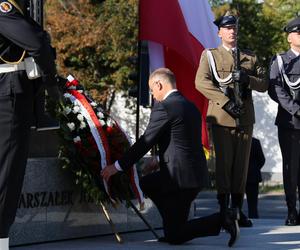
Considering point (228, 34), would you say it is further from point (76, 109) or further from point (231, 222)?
point (231, 222)

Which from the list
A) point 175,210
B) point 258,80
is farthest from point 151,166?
point 258,80

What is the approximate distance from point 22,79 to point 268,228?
3.87 metres

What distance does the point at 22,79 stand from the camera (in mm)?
5879

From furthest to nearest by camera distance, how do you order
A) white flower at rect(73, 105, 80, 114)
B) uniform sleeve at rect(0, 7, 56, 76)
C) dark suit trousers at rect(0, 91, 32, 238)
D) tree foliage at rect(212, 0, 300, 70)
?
tree foliage at rect(212, 0, 300, 70)
white flower at rect(73, 105, 80, 114)
dark suit trousers at rect(0, 91, 32, 238)
uniform sleeve at rect(0, 7, 56, 76)

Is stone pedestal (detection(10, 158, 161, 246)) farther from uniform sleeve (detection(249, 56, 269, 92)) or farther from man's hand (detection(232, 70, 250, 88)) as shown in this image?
uniform sleeve (detection(249, 56, 269, 92))

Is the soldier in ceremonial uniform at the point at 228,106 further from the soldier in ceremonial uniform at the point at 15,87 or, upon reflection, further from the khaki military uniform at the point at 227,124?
the soldier in ceremonial uniform at the point at 15,87

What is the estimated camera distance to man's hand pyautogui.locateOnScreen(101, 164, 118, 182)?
7.49 m

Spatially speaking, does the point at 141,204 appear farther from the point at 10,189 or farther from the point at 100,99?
the point at 100,99

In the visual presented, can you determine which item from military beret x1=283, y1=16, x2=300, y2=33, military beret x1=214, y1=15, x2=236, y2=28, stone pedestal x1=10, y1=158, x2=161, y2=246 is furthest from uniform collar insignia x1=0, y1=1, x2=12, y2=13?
military beret x1=283, y1=16, x2=300, y2=33

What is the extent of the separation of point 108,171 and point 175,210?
0.65m

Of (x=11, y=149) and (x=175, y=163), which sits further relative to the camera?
(x=175, y=163)

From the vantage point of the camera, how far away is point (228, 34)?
8648 millimetres

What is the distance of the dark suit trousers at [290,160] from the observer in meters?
9.26

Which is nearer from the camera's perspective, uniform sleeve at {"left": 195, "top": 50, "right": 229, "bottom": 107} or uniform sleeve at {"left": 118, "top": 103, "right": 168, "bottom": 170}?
uniform sleeve at {"left": 118, "top": 103, "right": 168, "bottom": 170}
